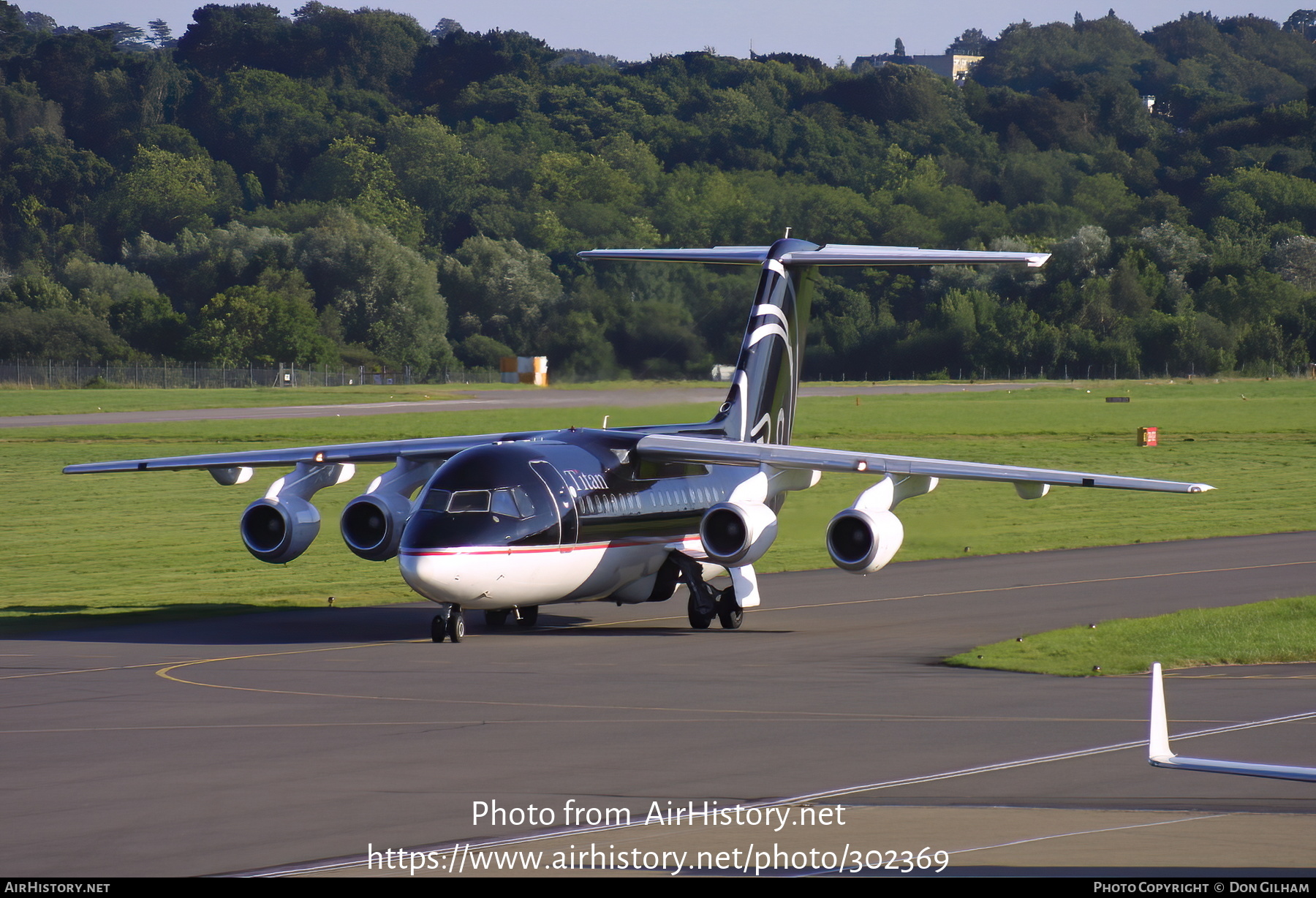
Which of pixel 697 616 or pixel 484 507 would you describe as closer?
pixel 484 507

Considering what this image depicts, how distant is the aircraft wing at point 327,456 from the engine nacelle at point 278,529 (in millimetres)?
781

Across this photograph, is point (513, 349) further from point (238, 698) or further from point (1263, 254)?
point (1263, 254)

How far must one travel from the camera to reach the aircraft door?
26141mm

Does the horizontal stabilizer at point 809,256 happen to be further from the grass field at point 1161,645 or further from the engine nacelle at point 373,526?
the grass field at point 1161,645

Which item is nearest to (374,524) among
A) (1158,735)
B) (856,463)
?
(856,463)

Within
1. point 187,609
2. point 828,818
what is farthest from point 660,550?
point 828,818

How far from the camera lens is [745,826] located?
1360 cm

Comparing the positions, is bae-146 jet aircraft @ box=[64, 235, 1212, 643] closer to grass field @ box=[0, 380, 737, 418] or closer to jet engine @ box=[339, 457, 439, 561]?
jet engine @ box=[339, 457, 439, 561]

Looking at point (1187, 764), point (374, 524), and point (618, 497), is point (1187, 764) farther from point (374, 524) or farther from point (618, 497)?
point (374, 524)

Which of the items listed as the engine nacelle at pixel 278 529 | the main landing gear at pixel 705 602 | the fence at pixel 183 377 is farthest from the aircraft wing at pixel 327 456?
the fence at pixel 183 377

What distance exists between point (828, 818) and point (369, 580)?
901 inches

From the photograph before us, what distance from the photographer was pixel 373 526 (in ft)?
91.7

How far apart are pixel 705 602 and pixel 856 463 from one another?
146 inches

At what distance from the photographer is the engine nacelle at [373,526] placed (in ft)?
91.4
